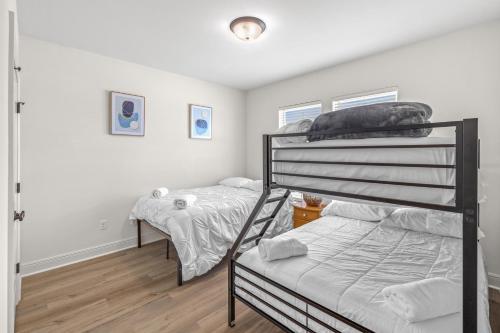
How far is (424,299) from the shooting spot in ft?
3.38

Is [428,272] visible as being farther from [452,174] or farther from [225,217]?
[225,217]

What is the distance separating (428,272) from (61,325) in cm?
265

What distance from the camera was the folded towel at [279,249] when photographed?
1.57 meters

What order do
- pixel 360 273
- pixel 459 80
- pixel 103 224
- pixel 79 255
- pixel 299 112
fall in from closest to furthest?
1. pixel 360 273
2. pixel 459 80
3. pixel 79 255
4. pixel 103 224
5. pixel 299 112

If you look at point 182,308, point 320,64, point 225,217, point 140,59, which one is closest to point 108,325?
point 182,308

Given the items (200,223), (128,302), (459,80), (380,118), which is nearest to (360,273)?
(380,118)

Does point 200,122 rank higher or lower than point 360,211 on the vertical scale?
higher

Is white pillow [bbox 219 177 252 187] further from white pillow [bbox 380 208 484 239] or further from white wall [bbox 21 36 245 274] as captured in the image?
white pillow [bbox 380 208 484 239]

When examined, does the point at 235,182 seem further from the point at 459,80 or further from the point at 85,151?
the point at 459,80

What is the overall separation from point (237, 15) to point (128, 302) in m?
2.76

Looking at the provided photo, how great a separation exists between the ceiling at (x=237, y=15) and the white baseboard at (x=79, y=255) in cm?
245

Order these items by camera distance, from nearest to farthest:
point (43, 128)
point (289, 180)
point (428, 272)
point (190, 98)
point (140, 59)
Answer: point (428, 272), point (289, 180), point (43, 128), point (140, 59), point (190, 98)

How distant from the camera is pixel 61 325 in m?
1.79

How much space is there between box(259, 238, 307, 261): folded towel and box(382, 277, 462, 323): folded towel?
0.58 m
